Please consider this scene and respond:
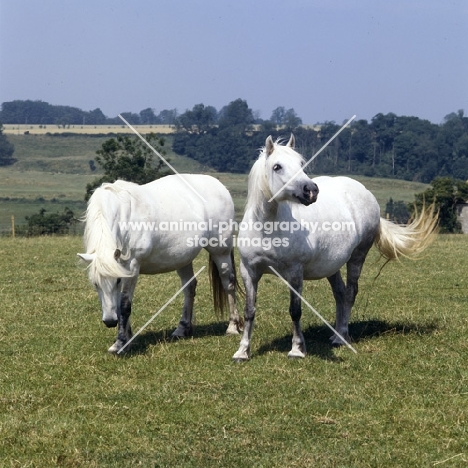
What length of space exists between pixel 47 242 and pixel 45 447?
16867 mm

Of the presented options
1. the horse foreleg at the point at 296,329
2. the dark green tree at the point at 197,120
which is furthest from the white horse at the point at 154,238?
the dark green tree at the point at 197,120

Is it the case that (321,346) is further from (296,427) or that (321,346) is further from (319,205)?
(296,427)

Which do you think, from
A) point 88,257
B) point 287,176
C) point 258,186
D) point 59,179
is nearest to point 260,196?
point 258,186

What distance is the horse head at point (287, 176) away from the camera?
283 inches

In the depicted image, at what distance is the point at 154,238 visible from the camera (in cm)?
860

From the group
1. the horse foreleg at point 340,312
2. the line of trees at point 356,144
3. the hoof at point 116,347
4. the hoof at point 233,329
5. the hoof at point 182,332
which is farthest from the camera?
the line of trees at point 356,144

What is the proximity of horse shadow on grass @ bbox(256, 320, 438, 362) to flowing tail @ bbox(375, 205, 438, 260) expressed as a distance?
0.88 metres

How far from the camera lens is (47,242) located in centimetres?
2173

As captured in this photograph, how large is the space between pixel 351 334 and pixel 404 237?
4.56ft

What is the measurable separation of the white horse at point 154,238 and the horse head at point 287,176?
1.74 meters

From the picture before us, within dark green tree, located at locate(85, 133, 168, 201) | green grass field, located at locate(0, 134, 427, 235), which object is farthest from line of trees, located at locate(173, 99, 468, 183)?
dark green tree, located at locate(85, 133, 168, 201)

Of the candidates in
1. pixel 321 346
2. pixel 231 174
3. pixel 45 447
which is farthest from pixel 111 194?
pixel 231 174

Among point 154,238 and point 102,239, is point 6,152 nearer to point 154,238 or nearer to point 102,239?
→ point 154,238

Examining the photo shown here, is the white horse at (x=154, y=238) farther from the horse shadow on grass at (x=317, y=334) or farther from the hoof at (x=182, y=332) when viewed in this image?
the horse shadow on grass at (x=317, y=334)
